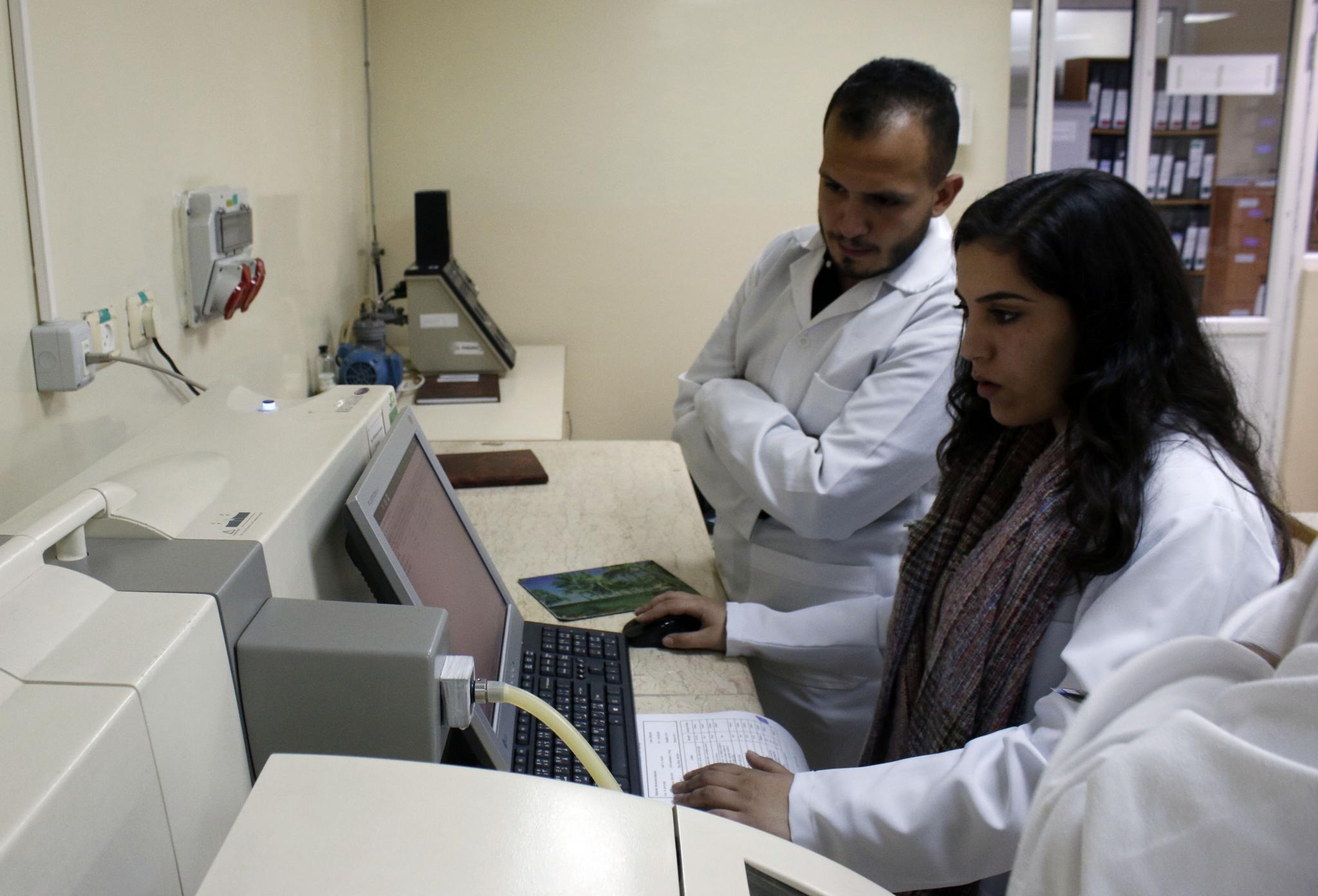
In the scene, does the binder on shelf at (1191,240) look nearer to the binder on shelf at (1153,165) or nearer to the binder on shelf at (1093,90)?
the binder on shelf at (1153,165)

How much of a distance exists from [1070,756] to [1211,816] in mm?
100

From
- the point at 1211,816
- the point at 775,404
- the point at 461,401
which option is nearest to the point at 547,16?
the point at 461,401

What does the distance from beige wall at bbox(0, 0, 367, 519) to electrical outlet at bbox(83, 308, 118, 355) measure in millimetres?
18

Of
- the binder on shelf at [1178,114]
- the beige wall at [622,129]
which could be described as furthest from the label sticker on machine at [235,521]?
the binder on shelf at [1178,114]

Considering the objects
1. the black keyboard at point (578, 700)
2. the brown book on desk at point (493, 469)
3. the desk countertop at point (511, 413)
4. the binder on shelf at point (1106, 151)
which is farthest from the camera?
the binder on shelf at point (1106, 151)

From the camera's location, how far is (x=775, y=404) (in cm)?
165

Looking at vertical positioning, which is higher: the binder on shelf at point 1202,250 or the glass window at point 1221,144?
the glass window at point 1221,144

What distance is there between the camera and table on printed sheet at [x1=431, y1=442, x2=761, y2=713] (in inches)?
48.6

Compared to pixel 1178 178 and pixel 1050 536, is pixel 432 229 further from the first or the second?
pixel 1178 178

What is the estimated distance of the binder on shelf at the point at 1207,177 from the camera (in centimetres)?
400

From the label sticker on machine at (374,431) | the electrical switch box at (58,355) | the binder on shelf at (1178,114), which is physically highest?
the binder on shelf at (1178,114)

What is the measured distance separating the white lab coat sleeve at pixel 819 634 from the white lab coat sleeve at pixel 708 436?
274mm

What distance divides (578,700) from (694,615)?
0.27 m

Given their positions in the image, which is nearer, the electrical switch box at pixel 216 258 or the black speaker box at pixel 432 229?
the electrical switch box at pixel 216 258
